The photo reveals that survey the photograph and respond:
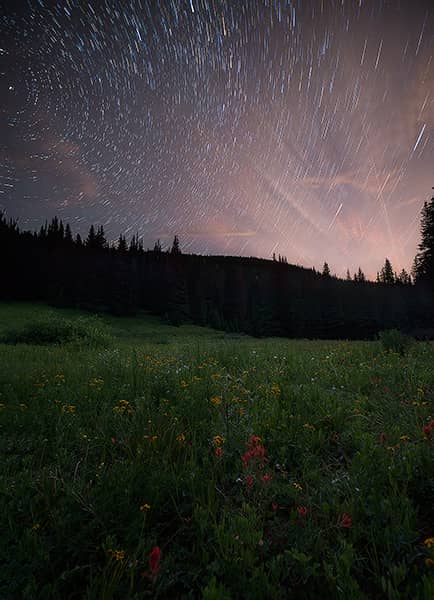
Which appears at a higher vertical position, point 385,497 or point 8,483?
point 385,497

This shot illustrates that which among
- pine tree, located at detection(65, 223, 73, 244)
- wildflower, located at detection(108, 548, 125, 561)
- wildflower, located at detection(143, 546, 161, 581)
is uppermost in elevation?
pine tree, located at detection(65, 223, 73, 244)

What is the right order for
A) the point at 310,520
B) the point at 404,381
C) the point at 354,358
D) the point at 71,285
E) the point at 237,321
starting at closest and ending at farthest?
the point at 310,520
the point at 404,381
the point at 354,358
the point at 71,285
the point at 237,321

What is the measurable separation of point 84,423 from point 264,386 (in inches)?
111

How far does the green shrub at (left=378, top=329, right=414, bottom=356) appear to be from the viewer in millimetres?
9852

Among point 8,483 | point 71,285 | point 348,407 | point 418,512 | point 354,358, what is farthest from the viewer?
point 71,285

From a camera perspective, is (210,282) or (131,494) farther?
(210,282)

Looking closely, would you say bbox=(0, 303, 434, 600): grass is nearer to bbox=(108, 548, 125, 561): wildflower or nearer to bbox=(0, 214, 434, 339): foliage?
bbox=(108, 548, 125, 561): wildflower

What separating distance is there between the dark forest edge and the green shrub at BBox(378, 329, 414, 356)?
5419 cm

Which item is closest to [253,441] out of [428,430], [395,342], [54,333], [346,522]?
[346,522]

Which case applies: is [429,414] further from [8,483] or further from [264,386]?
[8,483]

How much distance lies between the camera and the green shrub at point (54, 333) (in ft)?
61.7

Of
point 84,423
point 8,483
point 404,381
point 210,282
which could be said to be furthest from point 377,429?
point 210,282

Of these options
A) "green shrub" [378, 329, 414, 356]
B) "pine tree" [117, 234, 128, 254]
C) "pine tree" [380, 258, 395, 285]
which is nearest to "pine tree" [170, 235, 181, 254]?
"pine tree" [117, 234, 128, 254]

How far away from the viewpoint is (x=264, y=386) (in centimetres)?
529
